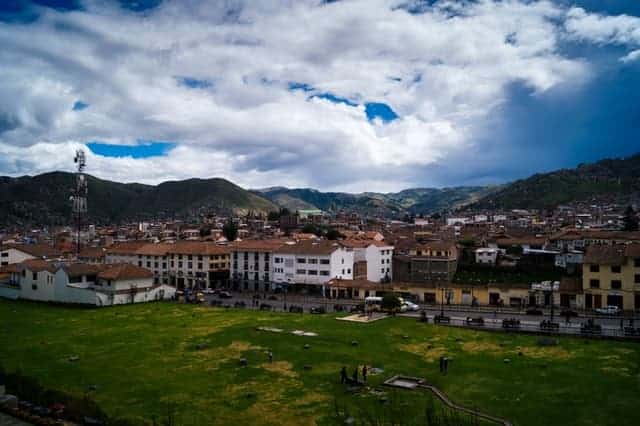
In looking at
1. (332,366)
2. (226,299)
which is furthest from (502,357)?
(226,299)

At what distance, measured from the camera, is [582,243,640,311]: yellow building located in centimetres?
5262

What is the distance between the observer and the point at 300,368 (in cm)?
3152

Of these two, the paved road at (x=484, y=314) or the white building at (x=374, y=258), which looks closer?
the paved road at (x=484, y=314)

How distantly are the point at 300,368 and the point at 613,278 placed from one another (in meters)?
38.3

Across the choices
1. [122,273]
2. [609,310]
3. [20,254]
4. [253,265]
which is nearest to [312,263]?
[253,265]

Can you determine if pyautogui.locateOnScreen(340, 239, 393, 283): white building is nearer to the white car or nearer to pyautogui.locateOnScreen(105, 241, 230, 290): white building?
pyautogui.locateOnScreen(105, 241, 230, 290): white building

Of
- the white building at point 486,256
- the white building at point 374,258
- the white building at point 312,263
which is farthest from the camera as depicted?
the white building at point 486,256

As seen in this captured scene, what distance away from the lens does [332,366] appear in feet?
104

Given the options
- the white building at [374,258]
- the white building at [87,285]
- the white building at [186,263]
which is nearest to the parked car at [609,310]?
the white building at [374,258]

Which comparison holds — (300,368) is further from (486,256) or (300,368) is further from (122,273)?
(486,256)

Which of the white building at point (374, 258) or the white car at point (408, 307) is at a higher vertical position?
the white building at point (374, 258)

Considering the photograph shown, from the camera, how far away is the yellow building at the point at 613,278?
2072 inches

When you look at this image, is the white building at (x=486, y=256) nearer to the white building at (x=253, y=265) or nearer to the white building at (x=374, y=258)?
the white building at (x=374, y=258)

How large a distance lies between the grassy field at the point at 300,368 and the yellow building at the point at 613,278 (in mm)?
20111
